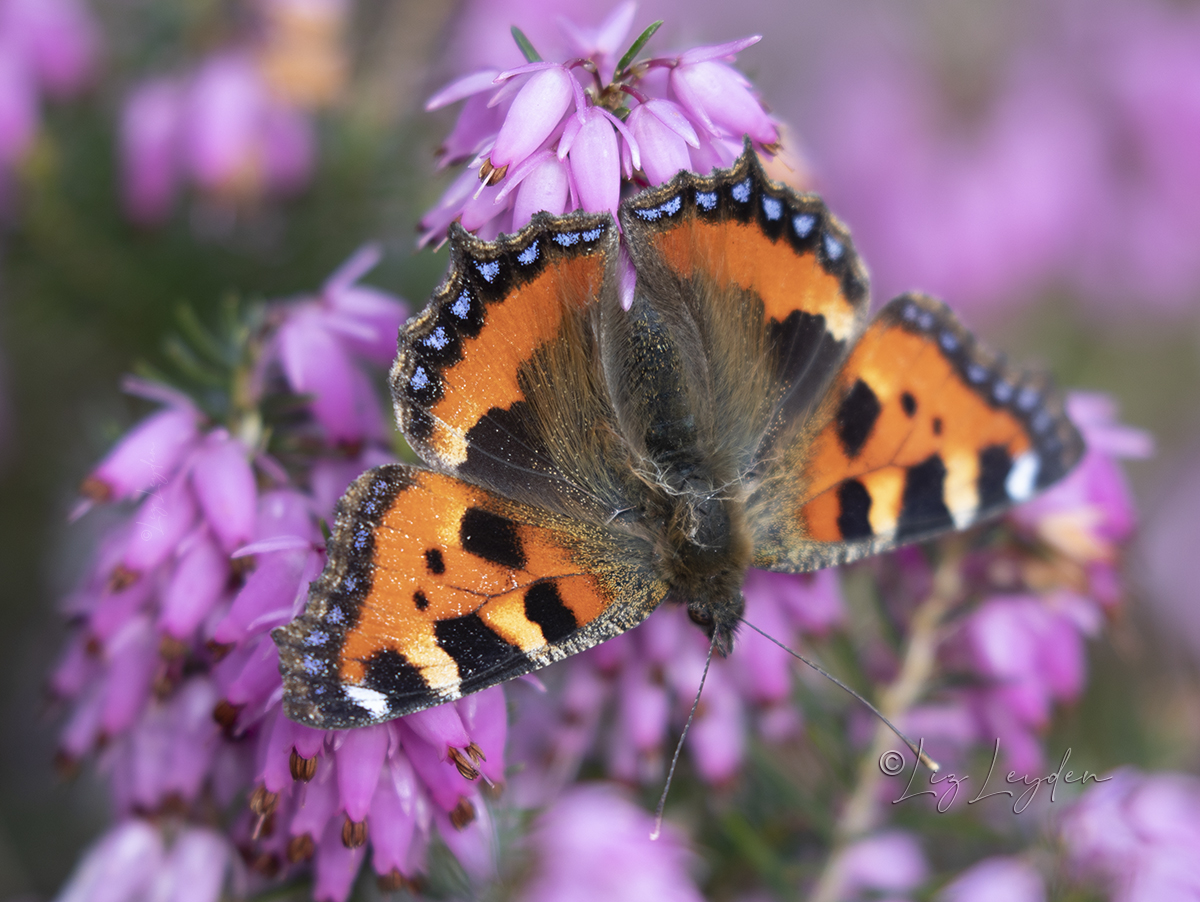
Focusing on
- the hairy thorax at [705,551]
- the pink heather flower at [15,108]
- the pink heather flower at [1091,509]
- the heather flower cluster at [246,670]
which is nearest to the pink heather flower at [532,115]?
the heather flower cluster at [246,670]

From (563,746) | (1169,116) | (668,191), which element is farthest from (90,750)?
(1169,116)

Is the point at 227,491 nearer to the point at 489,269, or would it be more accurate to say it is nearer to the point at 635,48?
the point at 489,269

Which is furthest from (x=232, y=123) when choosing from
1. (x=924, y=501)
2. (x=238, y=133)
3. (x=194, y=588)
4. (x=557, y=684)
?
(x=924, y=501)

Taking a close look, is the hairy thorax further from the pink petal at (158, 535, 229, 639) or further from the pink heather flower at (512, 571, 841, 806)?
the pink petal at (158, 535, 229, 639)

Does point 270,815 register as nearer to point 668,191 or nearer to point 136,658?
point 136,658

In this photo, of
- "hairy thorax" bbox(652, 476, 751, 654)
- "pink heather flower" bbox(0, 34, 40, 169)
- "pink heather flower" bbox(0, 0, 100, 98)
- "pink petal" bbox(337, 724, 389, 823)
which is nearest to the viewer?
"pink petal" bbox(337, 724, 389, 823)

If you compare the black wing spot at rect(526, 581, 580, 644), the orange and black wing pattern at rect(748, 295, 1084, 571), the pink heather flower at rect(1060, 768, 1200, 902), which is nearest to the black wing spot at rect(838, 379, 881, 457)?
the orange and black wing pattern at rect(748, 295, 1084, 571)

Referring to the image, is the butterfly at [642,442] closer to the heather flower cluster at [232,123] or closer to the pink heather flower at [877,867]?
the pink heather flower at [877,867]
